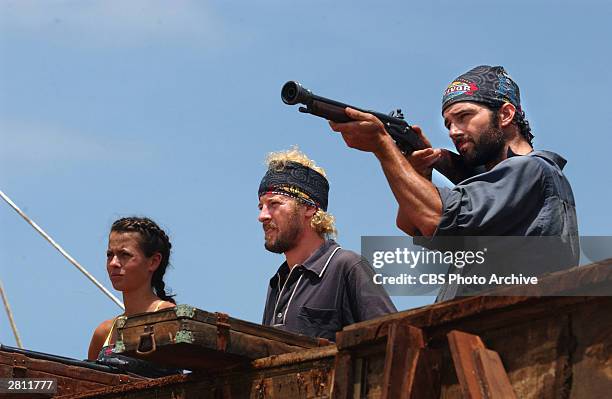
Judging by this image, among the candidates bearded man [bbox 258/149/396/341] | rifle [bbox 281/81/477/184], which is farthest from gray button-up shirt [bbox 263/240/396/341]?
rifle [bbox 281/81/477/184]

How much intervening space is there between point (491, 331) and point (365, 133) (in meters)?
1.56

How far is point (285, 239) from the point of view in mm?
6746

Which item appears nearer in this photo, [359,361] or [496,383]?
[496,383]

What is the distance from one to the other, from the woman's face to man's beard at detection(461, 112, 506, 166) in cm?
269

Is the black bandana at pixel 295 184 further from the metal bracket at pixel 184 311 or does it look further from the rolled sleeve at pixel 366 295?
the metal bracket at pixel 184 311

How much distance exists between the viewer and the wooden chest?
4734 mm

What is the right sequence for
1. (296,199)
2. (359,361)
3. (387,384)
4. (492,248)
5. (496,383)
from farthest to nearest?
1. (296,199)
2. (492,248)
3. (359,361)
4. (387,384)
5. (496,383)

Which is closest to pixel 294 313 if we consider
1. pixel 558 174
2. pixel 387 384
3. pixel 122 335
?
pixel 122 335

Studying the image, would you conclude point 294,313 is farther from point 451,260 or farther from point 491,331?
point 491,331

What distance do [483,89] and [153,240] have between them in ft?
9.26

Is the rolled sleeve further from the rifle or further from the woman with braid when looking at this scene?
the woman with braid

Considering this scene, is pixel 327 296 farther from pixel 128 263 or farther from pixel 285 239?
pixel 128 263

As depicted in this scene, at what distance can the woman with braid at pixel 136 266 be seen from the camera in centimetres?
711

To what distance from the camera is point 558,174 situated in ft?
16.0
